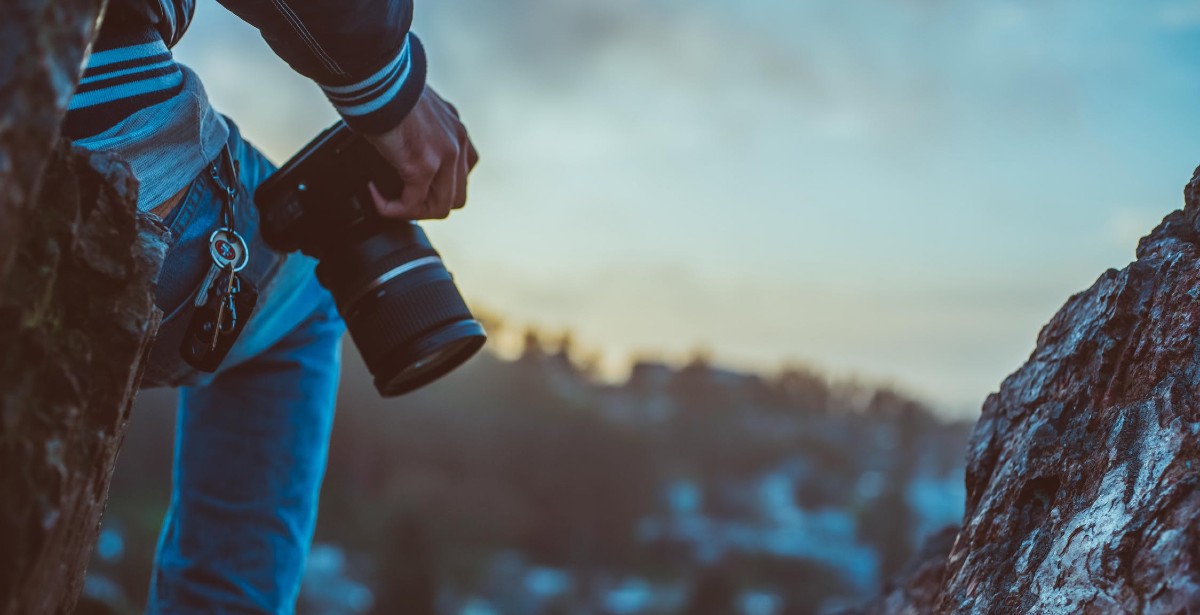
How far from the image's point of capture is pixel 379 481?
4062cm

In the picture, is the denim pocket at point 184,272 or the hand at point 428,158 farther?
the hand at point 428,158

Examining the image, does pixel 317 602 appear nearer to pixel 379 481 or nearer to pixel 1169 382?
pixel 379 481

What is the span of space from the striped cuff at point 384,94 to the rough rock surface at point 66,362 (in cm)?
53

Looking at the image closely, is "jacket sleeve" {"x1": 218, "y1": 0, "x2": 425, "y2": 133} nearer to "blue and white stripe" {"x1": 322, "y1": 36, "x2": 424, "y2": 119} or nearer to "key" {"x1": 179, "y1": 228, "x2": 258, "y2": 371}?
"blue and white stripe" {"x1": 322, "y1": 36, "x2": 424, "y2": 119}

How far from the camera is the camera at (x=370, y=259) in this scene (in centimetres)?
175

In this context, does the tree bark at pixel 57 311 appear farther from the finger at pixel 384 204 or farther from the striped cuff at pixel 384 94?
the finger at pixel 384 204

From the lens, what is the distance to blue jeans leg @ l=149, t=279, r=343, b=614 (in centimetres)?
186


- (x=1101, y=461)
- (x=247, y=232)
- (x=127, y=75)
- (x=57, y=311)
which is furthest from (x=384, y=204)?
(x=1101, y=461)

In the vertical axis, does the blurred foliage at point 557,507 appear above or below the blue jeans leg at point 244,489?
above

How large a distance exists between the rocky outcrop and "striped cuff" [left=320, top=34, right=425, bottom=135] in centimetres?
117

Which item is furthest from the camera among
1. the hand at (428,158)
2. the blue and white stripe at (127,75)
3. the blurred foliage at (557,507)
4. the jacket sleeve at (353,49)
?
the blurred foliage at (557,507)

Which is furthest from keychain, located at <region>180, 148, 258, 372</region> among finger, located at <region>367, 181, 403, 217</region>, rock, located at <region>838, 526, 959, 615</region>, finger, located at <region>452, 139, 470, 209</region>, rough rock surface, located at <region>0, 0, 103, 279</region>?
rock, located at <region>838, 526, 959, 615</region>

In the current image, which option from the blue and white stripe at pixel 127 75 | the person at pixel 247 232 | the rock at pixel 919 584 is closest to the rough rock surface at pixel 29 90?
the person at pixel 247 232

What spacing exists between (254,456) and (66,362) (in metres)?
0.99
